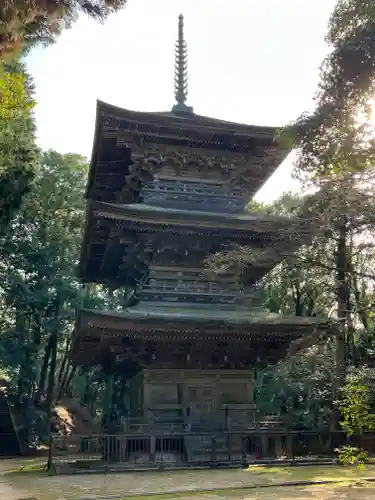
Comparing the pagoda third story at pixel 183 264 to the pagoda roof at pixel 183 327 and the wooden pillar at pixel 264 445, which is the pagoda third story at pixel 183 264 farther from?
the wooden pillar at pixel 264 445

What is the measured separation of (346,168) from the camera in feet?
28.5

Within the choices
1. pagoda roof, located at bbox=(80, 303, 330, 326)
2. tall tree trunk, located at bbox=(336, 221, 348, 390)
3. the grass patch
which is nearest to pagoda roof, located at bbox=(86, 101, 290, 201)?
tall tree trunk, located at bbox=(336, 221, 348, 390)

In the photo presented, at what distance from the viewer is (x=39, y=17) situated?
9.06 m

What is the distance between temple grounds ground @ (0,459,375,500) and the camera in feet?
30.7

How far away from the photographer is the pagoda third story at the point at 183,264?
15898 millimetres

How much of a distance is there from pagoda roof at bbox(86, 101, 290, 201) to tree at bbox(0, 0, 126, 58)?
680 centimetres

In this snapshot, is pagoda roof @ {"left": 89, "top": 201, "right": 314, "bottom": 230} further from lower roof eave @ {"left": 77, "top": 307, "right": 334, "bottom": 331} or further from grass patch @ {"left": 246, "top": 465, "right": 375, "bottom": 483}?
grass patch @ {"left": 246, "top": 465, "right": 375, "bottom": 483}

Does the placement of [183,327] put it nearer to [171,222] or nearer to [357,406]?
[171,222]

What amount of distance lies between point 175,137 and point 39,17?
357 inches

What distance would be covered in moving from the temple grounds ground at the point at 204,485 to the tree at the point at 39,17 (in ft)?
25.2

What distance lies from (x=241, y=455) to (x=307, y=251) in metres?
7.40

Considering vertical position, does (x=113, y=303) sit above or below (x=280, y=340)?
above

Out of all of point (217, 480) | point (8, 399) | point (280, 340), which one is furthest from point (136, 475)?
point (8, 399)

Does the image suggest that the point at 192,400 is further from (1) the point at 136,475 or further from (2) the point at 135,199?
(2) the point at 135,199
